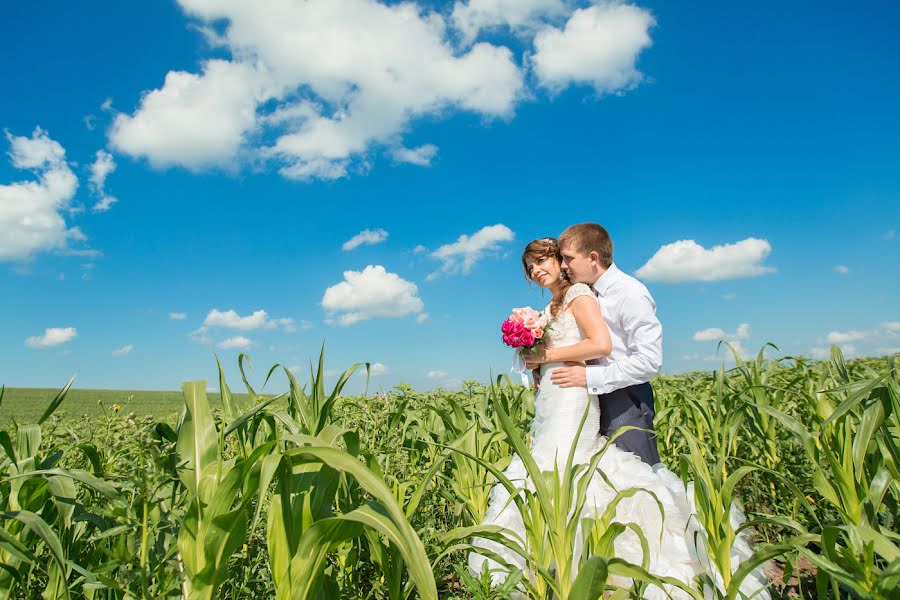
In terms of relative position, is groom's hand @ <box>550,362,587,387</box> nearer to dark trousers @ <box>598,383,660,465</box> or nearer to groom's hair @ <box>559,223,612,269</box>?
dark trousers @ <box>598,383,660,465</box>

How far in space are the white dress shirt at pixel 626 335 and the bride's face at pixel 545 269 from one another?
0.37 metres

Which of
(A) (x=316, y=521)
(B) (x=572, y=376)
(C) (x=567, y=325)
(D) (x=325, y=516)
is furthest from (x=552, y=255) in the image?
(A) (x=316, y=521)

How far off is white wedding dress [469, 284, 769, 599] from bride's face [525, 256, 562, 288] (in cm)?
27

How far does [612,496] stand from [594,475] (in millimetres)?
176

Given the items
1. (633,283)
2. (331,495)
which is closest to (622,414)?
(633,283)

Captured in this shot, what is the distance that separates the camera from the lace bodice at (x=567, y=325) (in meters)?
4.01

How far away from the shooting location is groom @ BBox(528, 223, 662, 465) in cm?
375

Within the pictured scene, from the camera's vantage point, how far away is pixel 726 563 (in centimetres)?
258

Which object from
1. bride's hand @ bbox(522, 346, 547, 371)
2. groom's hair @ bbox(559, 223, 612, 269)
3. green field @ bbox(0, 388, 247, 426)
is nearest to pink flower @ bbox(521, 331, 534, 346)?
bride's hand @ bbox(522, 346, 547, 371)

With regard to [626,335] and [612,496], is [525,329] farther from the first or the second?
[612,496]

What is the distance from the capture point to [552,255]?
4.29 m

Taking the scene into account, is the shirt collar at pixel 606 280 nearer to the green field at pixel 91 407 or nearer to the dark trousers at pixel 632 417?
the dark trousers at pixel 632 417

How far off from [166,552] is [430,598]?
109cm

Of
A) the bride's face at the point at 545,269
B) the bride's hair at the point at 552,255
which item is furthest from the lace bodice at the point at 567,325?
the bride's face at the point at 545,269
